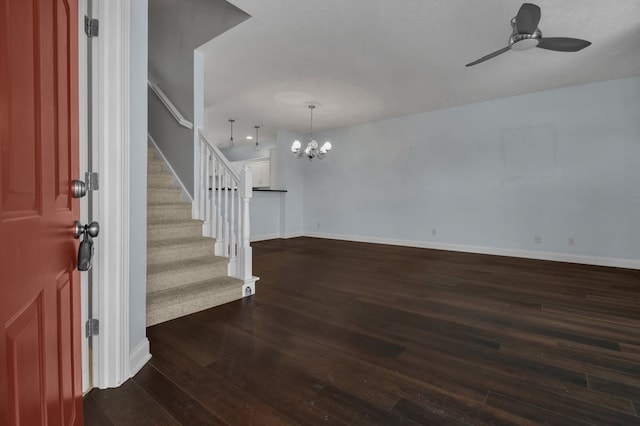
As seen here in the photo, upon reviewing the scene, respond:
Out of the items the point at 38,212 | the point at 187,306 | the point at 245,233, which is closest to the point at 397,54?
the point at 245,233

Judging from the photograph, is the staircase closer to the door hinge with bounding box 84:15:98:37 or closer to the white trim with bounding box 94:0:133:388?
the white trim with bounding box 94:0:133:388

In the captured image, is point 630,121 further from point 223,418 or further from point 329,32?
point 223,418

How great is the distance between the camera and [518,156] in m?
4.74

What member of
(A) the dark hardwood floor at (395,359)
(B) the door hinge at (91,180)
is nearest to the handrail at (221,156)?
(A) the dark hardwood floor at (395,359)

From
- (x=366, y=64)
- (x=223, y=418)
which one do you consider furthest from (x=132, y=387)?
(x=366, y=64)

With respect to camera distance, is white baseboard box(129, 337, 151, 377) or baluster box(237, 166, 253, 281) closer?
white baseboard box(129, 337, 151, 377)

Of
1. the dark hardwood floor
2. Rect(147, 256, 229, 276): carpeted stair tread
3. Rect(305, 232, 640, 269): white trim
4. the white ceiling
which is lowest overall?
the dark hardwood floor

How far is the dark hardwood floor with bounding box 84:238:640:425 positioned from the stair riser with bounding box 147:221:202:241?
0.91 metres

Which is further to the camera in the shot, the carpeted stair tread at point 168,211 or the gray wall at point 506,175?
the gray wall at point 506,175

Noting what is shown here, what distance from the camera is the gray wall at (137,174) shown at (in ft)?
5.19

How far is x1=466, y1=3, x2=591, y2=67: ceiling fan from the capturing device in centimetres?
209

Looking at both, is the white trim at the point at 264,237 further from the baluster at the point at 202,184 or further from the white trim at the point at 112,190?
the white trim at the point at 112,190

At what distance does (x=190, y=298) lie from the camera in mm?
2367

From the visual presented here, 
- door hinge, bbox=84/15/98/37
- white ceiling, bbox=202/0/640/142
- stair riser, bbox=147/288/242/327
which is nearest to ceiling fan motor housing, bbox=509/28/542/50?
white ceiling, bbox=202/0/640/142
